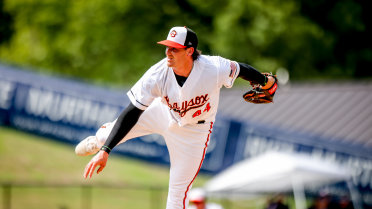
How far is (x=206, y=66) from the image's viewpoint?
5.27 metres

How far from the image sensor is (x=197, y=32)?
87.9 feet

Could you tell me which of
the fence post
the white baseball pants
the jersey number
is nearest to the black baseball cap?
the jersey number

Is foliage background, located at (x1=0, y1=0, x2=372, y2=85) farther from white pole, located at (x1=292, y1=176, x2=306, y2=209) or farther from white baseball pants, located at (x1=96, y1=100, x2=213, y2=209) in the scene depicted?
white baseball pants, located at (x1=96, y1=100, x2=213, y2=209)

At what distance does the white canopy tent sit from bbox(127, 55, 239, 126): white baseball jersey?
654 centimetres

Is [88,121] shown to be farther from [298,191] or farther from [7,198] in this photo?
[298,191]

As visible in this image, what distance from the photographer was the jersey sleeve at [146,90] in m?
5.08

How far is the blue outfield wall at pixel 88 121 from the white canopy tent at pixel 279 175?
3198 millimetres

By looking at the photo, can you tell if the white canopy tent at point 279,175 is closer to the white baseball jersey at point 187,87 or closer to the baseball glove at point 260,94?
the baseball glove at point 260,94

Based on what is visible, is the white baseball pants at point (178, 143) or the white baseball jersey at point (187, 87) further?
the white baseball pants at point (178, 143)

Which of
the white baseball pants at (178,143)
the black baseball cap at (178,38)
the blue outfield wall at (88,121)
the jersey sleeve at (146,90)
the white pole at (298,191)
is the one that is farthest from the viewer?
the blue outfield wall at (88,121)

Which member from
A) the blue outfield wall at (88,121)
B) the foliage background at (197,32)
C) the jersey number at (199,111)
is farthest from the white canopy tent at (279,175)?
the foliage background at (197,32)

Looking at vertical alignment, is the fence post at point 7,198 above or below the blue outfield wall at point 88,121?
below

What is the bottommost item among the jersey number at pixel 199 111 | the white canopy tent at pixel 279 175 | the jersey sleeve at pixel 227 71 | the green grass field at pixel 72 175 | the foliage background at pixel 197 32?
the green grass field at pixel 72 175

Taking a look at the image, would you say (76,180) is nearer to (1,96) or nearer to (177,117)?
(1,96)
